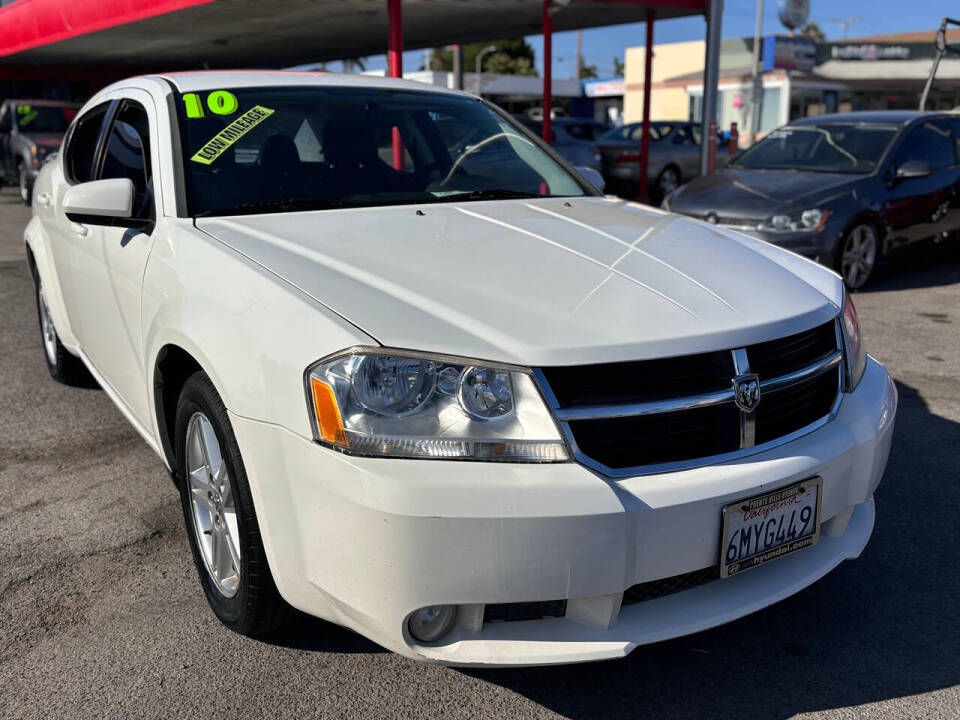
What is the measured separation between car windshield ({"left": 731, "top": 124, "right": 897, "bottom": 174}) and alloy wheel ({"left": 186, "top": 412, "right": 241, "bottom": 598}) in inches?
283

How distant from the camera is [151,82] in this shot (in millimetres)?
3602

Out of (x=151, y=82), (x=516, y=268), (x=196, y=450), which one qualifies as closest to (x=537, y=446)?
(x=516, y=268)

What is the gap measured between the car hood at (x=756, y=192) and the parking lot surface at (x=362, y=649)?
437cm

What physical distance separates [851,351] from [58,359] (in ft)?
13.2

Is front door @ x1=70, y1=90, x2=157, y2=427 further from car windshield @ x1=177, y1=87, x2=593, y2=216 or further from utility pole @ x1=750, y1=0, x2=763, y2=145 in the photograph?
utility pole @ x1=750, y1=0, x2=763, y2=145

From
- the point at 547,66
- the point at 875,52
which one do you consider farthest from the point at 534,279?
the point at 875,52

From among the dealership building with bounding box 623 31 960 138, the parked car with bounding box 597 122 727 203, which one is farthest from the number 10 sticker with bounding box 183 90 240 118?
the dealership building with bounding box 623 31 960 138

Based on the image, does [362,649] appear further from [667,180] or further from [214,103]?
[667,180]

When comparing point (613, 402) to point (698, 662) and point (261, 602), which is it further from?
point (261, 602)

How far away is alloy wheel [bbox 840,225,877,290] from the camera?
304 inches

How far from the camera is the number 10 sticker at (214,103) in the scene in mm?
3293

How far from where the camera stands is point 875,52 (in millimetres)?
42125

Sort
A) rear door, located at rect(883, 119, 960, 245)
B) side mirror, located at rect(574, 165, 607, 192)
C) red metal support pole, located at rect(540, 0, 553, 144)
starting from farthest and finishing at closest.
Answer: red metal support pole, located at rect(540, 0, 553, 144), rear door, located at rect(883, 119, 960, 245), side mirror, located at rect(574, 165, 607, 192)

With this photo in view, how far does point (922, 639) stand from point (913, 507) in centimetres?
99
